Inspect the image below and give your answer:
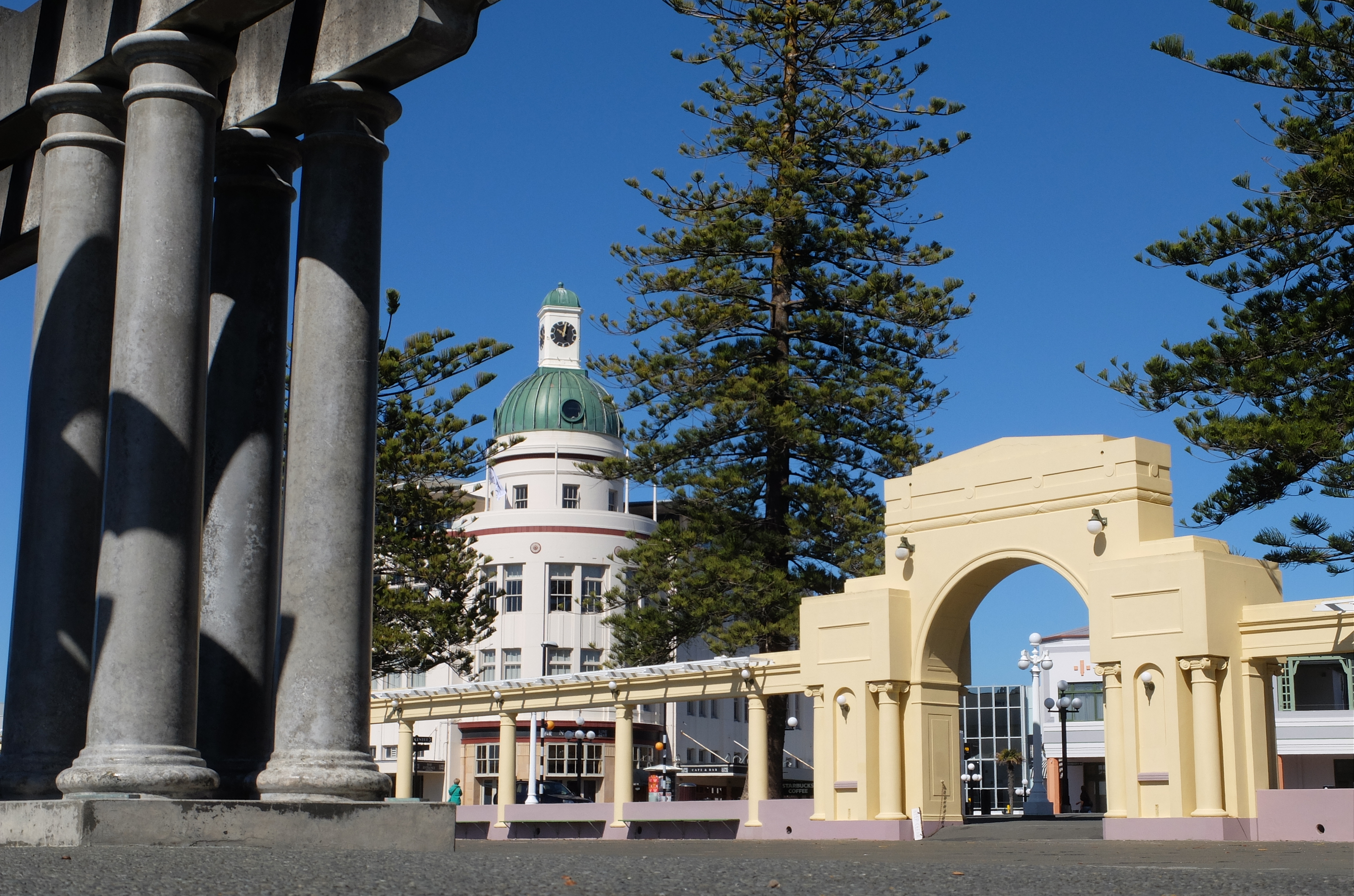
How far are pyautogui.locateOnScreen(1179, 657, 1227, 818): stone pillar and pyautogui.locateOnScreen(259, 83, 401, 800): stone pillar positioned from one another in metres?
11.2

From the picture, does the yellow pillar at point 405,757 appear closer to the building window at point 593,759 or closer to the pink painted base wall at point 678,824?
the pink painted base wall at point 678,824

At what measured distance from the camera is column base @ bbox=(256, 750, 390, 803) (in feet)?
24.8

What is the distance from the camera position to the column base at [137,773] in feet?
23.7

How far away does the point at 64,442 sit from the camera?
351 inches

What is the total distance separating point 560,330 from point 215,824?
171 feet

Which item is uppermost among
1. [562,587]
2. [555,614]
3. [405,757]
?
[562,587]

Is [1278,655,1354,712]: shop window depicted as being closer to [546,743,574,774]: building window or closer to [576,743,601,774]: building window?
[576,743,601,774]: building window

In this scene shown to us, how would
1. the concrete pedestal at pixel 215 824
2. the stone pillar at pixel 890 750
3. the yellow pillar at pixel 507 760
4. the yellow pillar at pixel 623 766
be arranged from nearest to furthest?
the concrete pedestal at pixel 215 824 → the stone pillar at pixel 890 750 → the yellow pillar at pixel 623 766 → the yellow pillar at pixel 507 760

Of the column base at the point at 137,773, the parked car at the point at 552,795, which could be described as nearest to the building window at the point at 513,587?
the parked car at the point at 552,795

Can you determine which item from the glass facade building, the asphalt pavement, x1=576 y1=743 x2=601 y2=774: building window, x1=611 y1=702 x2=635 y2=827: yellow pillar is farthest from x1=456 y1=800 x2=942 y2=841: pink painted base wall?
the glass facade building

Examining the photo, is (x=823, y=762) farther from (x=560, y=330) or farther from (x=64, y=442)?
(x=560, y=330)

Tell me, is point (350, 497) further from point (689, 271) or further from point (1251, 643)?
point (689, 271)

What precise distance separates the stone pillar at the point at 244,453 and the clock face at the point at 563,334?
161 feet

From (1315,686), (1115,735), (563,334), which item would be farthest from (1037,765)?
(563,334)
